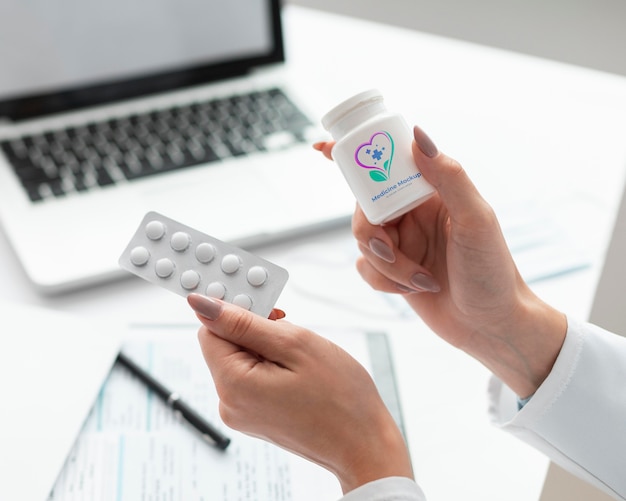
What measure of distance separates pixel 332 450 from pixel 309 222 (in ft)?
1.09

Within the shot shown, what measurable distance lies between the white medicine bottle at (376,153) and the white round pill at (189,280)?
0.13m

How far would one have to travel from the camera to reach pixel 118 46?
87 cm

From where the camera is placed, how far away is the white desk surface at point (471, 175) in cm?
60

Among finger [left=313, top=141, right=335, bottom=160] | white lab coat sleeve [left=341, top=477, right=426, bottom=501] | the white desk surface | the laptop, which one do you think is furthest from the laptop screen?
white lab coat sleeve [left=341, top=477, right=426, bottom=501]

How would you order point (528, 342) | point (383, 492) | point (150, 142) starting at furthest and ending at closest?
point (150, 142), point (528, 342), point (383, 492)

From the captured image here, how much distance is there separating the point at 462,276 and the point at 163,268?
216 mm

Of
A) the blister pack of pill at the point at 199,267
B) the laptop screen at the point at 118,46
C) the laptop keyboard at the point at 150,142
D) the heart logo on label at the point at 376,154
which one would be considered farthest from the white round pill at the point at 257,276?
the laptop screen at the point at 118,46

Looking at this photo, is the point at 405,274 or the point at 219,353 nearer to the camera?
the point at 219,353

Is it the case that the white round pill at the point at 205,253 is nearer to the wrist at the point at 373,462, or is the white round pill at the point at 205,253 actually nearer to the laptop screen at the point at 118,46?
the wrist at the point at 373,462

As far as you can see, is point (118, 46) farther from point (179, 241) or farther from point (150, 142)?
point (179, 241)

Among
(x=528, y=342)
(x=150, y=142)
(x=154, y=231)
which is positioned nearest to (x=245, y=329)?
(x=154, y=231)

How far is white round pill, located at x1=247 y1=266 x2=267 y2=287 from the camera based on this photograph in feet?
1.72

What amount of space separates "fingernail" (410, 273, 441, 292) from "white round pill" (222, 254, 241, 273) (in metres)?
0.15

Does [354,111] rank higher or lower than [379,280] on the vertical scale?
higher
